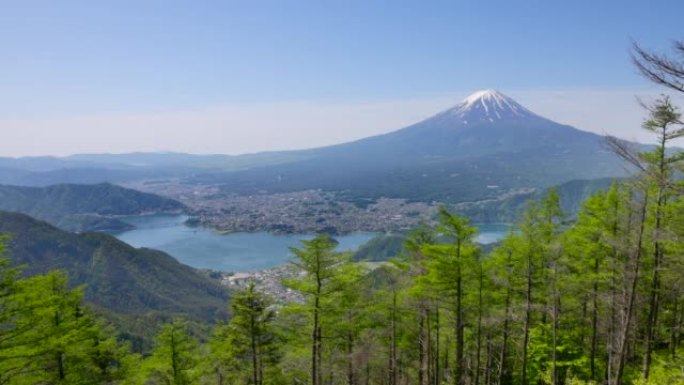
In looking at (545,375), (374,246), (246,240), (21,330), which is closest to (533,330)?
(545,375)

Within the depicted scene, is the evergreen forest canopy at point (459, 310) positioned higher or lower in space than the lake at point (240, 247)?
higher

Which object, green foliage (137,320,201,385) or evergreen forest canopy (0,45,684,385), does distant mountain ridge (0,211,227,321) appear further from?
evergreen forest canopy (0,45,684,385)

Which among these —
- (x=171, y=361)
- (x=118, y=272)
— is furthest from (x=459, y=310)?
(x=118, y=272)

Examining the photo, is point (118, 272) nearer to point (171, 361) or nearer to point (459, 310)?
point (171, 361)

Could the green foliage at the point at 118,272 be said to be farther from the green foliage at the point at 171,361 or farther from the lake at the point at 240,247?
the green foliage at the point at 171,361

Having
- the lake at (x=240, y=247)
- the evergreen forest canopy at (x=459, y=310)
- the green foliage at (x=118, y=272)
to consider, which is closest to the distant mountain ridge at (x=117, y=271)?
the green foliage at (x=118, y=272)

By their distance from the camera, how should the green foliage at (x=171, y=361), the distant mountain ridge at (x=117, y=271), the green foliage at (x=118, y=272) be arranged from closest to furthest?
the green foliage at (x=171, y=361)
the green foliage at (x=118, y=272)
the distant mountain ridge at (x=117, y=271)

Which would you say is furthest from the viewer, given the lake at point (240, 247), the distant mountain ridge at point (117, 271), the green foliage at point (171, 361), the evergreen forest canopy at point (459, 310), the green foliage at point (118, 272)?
the lake at point (240, 247)

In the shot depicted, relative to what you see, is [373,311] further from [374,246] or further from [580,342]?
[374,246]
